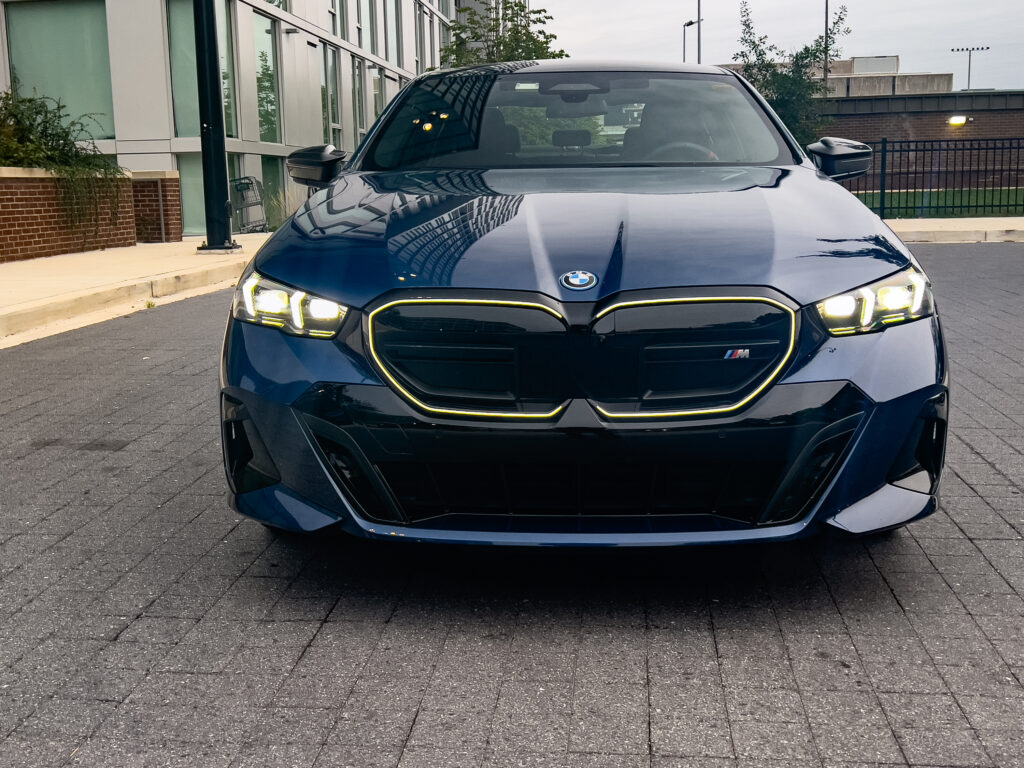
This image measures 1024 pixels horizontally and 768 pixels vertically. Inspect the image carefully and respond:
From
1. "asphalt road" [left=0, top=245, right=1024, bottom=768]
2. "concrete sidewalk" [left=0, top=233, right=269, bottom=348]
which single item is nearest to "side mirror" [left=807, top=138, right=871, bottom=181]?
"asphalt road" [left=0, top=245, right=1024, bottom=768]

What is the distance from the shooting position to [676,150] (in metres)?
4.56

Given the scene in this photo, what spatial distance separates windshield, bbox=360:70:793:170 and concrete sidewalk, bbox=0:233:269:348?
5012mm

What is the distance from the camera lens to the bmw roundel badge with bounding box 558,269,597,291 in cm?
305

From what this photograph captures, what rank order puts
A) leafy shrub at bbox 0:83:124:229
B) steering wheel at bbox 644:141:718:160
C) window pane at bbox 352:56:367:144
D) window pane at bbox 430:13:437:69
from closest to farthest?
steering wheel at bbox 644:141:718:160 < leafy shrub at bbox 0:83:124:229 < window pane at bbox 352:56:367:144 < window pane at bbox 430:13:437:69

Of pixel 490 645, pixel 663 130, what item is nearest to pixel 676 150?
pixel 663 130

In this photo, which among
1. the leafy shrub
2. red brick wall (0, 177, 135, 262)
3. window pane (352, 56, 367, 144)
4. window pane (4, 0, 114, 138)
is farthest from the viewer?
window pane (352, 56, 367, 144)

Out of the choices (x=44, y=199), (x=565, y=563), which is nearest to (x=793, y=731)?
(x=565, y=563)

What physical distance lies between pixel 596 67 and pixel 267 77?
803 inches

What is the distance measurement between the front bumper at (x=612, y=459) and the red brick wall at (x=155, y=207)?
53.6ft

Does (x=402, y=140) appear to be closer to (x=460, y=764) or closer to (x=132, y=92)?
(x=460, y=764)

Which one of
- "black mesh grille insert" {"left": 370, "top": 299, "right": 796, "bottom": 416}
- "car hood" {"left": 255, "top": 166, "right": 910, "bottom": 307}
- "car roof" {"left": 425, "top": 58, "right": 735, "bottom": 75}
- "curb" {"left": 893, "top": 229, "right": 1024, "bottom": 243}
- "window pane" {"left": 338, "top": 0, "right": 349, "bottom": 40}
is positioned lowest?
"curb" {"left": 893, "top": 229, "right": 1024, "bottom": 243}

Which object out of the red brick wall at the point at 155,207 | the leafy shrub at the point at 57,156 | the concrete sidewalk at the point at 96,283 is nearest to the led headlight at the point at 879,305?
the concrete sidewalk at the point at 96,283

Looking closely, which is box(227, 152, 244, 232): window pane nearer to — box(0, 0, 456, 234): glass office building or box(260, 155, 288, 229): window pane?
box(0, 0, 456, 234): glass office building

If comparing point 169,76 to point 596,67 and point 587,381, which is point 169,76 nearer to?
point 596,67
